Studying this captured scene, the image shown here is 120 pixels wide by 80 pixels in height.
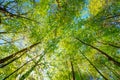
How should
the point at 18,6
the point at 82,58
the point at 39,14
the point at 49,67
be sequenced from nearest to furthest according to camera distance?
the point at 18,6, the point at 49,67, the point at 39,14, the point at 82,58

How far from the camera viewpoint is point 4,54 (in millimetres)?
10859

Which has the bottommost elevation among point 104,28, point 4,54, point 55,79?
point 55,79

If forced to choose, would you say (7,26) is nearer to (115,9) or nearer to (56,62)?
(56,62)

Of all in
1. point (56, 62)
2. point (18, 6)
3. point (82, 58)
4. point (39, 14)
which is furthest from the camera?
point (82, 58)

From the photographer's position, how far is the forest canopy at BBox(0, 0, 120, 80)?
11.1 metres

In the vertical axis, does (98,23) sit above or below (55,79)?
above

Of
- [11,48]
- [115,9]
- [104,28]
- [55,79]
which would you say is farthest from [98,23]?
[11,48]

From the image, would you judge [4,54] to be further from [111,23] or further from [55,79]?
[111,23]

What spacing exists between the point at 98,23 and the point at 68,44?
3.65 m

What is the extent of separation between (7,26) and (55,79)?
6066mm

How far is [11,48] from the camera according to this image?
36.3 feet

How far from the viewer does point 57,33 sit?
14023 mm

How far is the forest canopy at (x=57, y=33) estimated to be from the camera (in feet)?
36.5

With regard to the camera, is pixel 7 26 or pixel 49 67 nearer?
pixel 7 26
